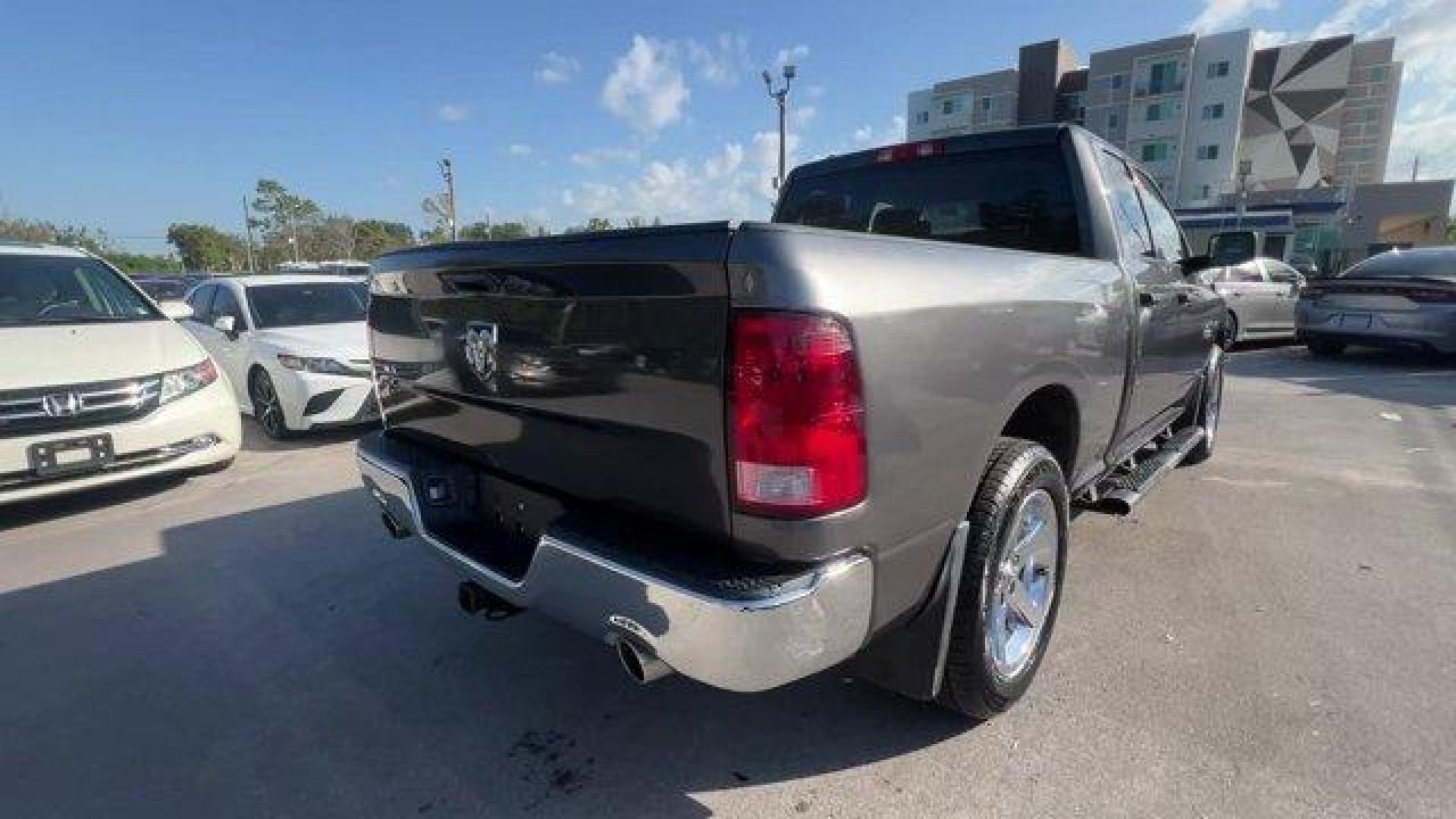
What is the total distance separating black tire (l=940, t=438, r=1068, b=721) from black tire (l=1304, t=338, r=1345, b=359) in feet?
33.9

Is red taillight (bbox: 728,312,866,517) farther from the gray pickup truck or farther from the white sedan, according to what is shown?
the white sedan

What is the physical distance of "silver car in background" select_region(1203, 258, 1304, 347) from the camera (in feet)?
37.8

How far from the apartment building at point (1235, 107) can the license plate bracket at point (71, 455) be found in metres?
55.4

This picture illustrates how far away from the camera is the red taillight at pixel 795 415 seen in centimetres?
157

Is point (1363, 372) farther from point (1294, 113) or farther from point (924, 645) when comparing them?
point (1294, 113)

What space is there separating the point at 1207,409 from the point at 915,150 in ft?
10.7

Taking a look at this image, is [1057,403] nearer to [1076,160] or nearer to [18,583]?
[1076,160]

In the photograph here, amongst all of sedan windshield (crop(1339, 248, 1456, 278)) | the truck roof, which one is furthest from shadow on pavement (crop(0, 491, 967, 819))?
sedan windshield (crop(1339, 248, 1456, 278))

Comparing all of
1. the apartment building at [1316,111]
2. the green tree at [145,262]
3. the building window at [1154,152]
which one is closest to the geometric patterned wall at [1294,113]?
the apartment building at [1316,111]

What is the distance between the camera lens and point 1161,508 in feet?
14.5

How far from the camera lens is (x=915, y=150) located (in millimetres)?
3371

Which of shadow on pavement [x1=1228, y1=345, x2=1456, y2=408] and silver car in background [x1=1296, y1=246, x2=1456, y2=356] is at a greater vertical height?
silver car in background [x1=1296, y1=246, x2=1456, y2=356]

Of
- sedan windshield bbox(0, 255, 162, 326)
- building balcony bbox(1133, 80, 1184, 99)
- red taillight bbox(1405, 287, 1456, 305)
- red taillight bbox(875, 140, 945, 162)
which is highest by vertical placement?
building balcony bbox(1133, 80, 1184, 99)

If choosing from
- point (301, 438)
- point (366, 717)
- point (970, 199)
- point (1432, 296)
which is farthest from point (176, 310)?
point (1432, 296)
